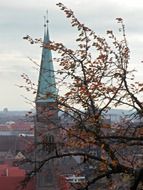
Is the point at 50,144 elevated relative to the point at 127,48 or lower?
lower

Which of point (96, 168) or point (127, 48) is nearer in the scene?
point (96, 168)

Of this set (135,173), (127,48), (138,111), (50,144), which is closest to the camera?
(135,173)

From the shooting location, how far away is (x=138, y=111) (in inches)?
316

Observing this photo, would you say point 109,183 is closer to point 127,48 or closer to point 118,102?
point 118,102

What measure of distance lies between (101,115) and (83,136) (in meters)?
0.45

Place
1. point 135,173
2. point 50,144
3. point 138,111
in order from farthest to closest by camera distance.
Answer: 1. point 50,144
2. point 138,111
3. point 135,173

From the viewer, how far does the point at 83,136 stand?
809 cm

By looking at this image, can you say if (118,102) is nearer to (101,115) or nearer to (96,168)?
(101,115)

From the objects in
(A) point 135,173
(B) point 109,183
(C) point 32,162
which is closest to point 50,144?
(C) point 32,162

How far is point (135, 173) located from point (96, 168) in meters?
1.61

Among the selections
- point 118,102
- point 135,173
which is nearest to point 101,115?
point 118,102

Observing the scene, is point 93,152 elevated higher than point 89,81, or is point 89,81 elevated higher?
point 89,81

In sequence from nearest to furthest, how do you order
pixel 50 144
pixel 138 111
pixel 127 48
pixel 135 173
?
1. pixel 135 173
2. pixel 138 111
3. pixel 50 144
4. pixel 127 48

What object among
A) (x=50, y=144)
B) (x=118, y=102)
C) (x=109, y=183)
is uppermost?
(x=118, y=102)
